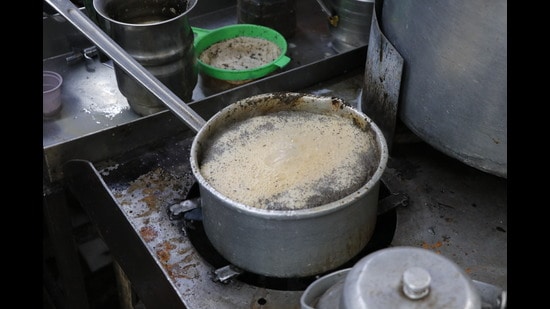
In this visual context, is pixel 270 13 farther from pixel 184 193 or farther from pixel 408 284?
pixel 408 284

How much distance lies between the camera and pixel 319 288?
983 mm

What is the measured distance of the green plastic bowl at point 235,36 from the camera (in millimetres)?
1753

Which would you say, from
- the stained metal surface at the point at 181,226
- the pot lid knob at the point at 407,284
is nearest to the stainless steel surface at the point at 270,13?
the stained metal surface at the point at 181,226

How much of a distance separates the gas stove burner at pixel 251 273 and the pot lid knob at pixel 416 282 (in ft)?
1.34

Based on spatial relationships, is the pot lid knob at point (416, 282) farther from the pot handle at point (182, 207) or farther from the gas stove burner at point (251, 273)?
the pot handle at point (182, 207)

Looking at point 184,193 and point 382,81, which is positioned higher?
point 382,81

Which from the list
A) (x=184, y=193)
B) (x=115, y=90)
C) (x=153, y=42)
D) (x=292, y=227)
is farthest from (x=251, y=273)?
(x=115, y=90)

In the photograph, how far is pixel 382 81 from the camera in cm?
133

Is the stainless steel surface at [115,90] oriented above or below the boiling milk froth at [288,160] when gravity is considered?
below

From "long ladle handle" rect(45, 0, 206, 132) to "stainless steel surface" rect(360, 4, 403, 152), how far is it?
42 cm

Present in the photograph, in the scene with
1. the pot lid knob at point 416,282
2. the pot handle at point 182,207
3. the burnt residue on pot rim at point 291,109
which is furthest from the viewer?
the pot handle at point 182,207

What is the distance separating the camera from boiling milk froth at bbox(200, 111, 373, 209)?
111cm

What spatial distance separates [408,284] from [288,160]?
0.47 meters

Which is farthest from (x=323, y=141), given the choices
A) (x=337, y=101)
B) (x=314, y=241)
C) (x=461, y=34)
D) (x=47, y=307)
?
(x=47, y=307)
